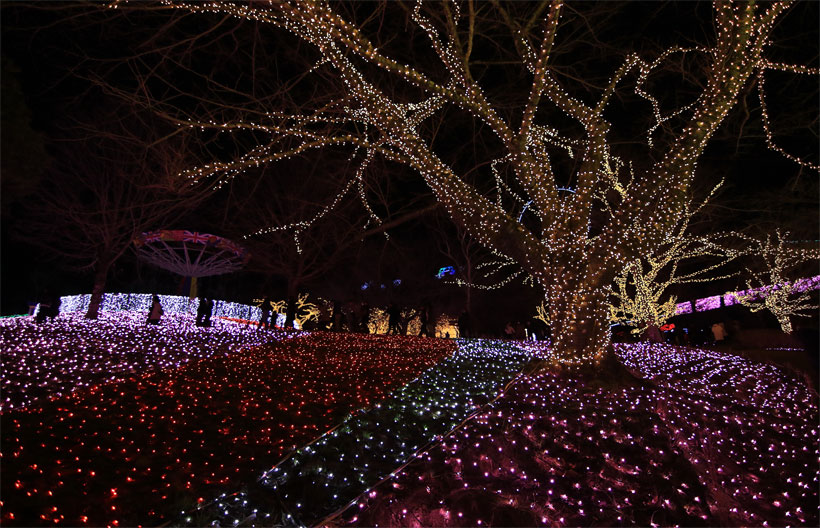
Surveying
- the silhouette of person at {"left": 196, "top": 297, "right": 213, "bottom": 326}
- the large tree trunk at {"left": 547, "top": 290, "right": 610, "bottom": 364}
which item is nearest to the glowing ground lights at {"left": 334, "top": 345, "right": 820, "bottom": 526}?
the large tree trunk at {"left": 547, "top": 290, "right": 610, "bottom": 364}

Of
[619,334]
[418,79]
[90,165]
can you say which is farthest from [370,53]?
[619,334]

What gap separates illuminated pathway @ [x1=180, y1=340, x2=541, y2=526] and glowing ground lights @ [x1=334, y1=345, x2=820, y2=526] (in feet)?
0.78

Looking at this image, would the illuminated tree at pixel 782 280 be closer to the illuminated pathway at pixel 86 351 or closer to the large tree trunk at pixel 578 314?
the large tree trunk at pixel 578 314

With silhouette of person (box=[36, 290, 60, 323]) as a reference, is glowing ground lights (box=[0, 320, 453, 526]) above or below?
below

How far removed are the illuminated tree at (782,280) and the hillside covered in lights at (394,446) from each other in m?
11.1

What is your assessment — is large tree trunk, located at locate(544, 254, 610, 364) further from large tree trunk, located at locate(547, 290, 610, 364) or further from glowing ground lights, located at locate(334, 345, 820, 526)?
glowing ground lights, located at locate(334, 345, 820, 526)

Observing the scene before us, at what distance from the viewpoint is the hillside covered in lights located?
11.9 ft

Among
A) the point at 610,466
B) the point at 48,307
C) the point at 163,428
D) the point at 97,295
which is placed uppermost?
the point at 97,295

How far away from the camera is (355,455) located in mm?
4496

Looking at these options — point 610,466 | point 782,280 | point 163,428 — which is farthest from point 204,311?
point 782,280

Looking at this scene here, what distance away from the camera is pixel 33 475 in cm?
360

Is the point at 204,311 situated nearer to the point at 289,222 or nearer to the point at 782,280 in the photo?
the point at 289,222

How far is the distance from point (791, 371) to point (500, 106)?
8111 millimetres

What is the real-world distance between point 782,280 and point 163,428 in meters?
22.6
